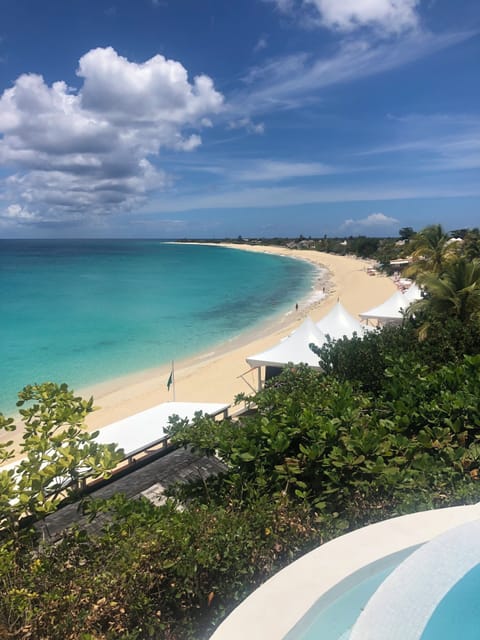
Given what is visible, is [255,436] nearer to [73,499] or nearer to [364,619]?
[73,499]

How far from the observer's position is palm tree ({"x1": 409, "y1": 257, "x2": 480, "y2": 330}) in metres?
11.1

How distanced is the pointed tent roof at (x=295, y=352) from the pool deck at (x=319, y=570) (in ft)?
25.2

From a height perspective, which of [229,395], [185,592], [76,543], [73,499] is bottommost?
[229,395]

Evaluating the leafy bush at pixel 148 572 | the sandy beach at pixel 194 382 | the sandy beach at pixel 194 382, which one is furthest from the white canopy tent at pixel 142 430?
the leafy bush at pixel 148 572

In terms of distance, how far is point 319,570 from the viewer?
255cm

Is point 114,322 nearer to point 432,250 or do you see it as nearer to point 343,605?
point 432,250

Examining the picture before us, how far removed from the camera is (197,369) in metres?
19.0

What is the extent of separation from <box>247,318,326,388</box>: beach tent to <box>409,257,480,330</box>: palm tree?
2.85 meters

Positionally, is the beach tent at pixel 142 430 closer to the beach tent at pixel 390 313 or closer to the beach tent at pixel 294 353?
the beach tent at pixel 294 353

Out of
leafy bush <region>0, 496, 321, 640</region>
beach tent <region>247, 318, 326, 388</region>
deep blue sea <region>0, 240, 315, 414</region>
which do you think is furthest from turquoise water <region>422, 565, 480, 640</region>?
deep blue sea <region>0, 240, 315, 414</region>

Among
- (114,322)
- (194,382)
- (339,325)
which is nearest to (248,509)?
(339,325)

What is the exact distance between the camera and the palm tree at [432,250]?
2062 centimetres

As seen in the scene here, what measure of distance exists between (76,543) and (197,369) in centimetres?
1621

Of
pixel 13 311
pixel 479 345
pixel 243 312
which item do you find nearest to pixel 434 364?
pixel 479 345
